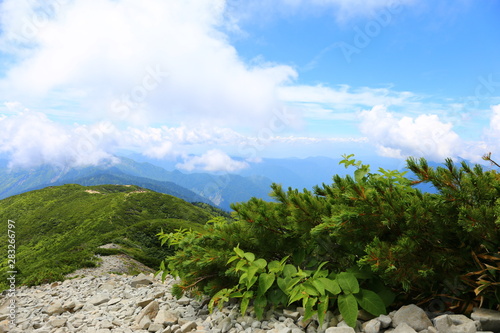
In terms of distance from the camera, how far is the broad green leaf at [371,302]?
337 cm

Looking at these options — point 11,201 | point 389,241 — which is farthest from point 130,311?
point 11,201

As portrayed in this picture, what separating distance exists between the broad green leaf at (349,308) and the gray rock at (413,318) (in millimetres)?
416

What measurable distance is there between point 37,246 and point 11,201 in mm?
29311

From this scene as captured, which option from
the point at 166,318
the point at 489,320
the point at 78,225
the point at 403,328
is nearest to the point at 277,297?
the point at 403,328

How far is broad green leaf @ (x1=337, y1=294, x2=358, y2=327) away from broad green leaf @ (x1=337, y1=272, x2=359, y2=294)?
0.21 feet

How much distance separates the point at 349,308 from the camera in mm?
3311

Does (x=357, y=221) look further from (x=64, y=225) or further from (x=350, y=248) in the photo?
(x=64, y=225)

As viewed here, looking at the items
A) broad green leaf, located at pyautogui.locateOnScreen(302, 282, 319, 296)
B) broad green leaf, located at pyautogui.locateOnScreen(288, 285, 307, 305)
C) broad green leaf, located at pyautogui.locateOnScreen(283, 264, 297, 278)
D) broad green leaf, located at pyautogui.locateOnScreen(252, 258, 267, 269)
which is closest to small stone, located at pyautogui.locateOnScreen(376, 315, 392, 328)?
broad green leaf, located at pyautogui.locateOnScreen(302, 282, 319, 296)

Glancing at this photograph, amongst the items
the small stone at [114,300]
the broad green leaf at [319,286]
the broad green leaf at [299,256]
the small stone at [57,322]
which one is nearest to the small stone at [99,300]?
the small stone at [114,300]

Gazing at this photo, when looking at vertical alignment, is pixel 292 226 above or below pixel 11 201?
above

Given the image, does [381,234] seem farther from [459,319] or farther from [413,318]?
[459,319]

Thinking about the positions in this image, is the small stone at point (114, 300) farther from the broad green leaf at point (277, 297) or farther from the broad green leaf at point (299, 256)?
the broad green leaf at point (299, 256)

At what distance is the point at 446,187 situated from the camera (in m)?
3.01

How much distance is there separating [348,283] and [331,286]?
0.68ft
